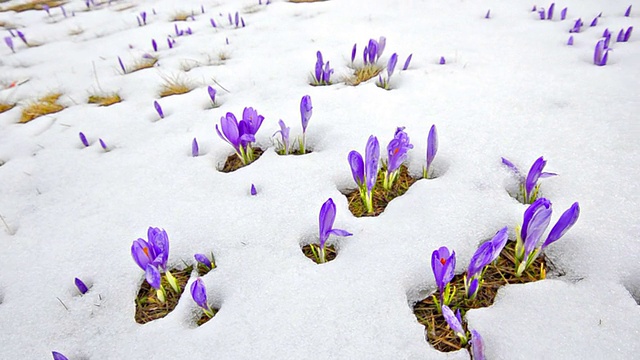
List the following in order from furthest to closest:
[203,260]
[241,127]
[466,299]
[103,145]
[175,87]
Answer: [175,87]
[103,145]
[241,127]
[203,260]
[466,299]

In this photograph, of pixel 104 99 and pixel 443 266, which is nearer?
pixel 443 266

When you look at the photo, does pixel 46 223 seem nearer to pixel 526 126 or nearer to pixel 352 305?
pixel 352 305

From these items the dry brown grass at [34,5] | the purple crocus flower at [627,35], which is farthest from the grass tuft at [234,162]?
the dry brown grass at [34,5]

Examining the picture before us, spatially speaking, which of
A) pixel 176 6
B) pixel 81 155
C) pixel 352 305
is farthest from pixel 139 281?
pixel 176 6

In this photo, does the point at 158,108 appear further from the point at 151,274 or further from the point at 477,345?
the point at 477,345

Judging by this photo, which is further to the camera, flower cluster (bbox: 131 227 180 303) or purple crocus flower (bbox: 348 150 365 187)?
purple crocus flower (bbox: 348 150 365 187)

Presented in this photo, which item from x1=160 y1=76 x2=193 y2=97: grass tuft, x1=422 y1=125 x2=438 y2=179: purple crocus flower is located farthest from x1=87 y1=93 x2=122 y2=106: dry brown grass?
x1=422 y1=125 x2=438 y2=179: purple crocus flower

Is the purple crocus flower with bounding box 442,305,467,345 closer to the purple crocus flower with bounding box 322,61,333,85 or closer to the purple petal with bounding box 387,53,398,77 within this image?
the purple petal with bounding box 387,53,398,77

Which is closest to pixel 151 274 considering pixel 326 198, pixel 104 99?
pixel 326 198
